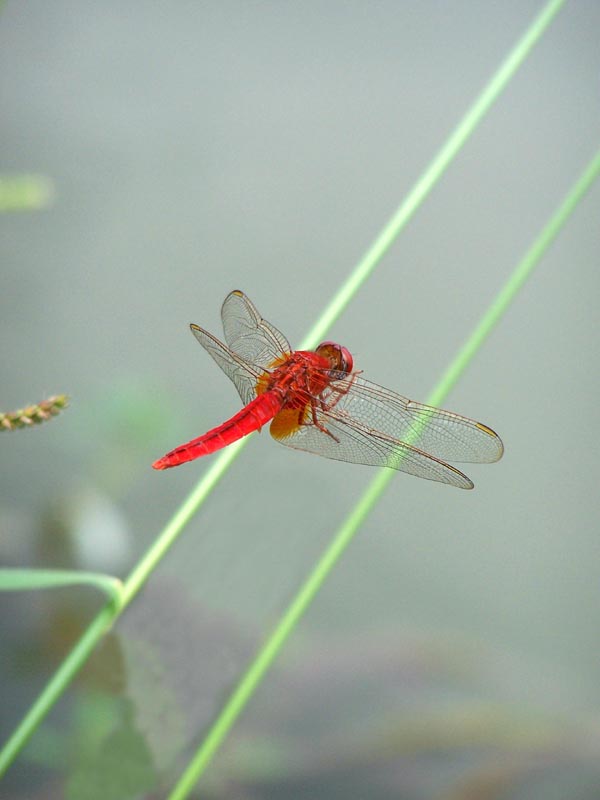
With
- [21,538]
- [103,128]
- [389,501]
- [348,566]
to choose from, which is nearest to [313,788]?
[348,566]

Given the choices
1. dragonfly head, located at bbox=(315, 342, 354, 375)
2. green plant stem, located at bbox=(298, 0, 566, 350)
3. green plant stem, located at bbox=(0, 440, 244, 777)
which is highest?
green plant stem, located at bbox=(298, 0, 566, 350)

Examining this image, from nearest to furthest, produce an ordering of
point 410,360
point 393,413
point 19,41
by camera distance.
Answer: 1. point 393,413
2. point 410,360
3. point 19,41

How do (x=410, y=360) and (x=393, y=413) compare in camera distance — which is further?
(x=410, y=360)

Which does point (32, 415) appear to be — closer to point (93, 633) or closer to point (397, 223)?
point (93, 633)

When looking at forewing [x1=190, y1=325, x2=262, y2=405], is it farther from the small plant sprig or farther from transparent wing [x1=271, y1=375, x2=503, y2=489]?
the small plant sprig

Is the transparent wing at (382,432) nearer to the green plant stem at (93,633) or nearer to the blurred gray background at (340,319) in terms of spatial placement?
the green plant stem at (93,633)

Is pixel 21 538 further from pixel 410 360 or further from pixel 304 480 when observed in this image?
pixel 410 360

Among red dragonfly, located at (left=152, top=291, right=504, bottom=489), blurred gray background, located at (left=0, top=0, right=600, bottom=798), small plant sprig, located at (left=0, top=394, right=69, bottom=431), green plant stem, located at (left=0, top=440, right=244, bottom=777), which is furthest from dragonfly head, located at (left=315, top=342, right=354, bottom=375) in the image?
blurred gray background, located at (left=0, top=0, right=600, bottom=798)
